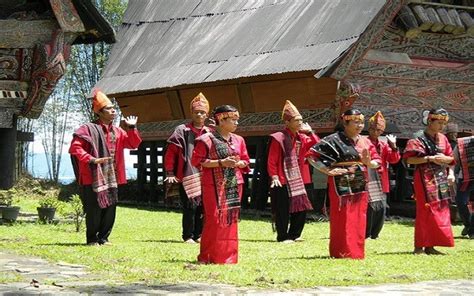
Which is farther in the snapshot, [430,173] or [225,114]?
[430,173]

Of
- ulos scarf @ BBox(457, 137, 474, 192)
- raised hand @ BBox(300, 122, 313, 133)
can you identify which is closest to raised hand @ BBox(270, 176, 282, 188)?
raised hand @ BBox(300, 122, 313, 133)

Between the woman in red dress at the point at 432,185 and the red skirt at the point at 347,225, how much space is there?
1066 mm

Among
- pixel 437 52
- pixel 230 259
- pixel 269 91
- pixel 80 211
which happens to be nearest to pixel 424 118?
pixel 437 52

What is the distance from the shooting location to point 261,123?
17.9 m

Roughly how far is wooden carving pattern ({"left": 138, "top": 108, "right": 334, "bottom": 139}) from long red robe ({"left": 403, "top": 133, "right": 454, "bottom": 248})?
6241 millimetres

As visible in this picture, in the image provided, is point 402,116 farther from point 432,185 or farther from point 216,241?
point 216,241

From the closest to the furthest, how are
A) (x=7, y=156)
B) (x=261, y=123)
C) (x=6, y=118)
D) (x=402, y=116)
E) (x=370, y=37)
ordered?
(x=6, y=118) → (x=7, y=156) → (x=370, y=37) → (x=402, y=116) → (x=261, y=123)

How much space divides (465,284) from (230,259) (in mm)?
2208

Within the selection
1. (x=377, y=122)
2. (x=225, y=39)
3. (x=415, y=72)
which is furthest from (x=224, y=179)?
(x=225, y=39)

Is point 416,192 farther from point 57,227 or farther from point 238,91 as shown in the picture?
point 238,91

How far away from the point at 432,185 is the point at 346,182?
1325 mm

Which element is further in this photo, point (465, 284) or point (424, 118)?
point (424, 118)

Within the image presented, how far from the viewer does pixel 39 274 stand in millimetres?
7402

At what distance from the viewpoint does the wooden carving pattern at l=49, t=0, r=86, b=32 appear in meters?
13.1
